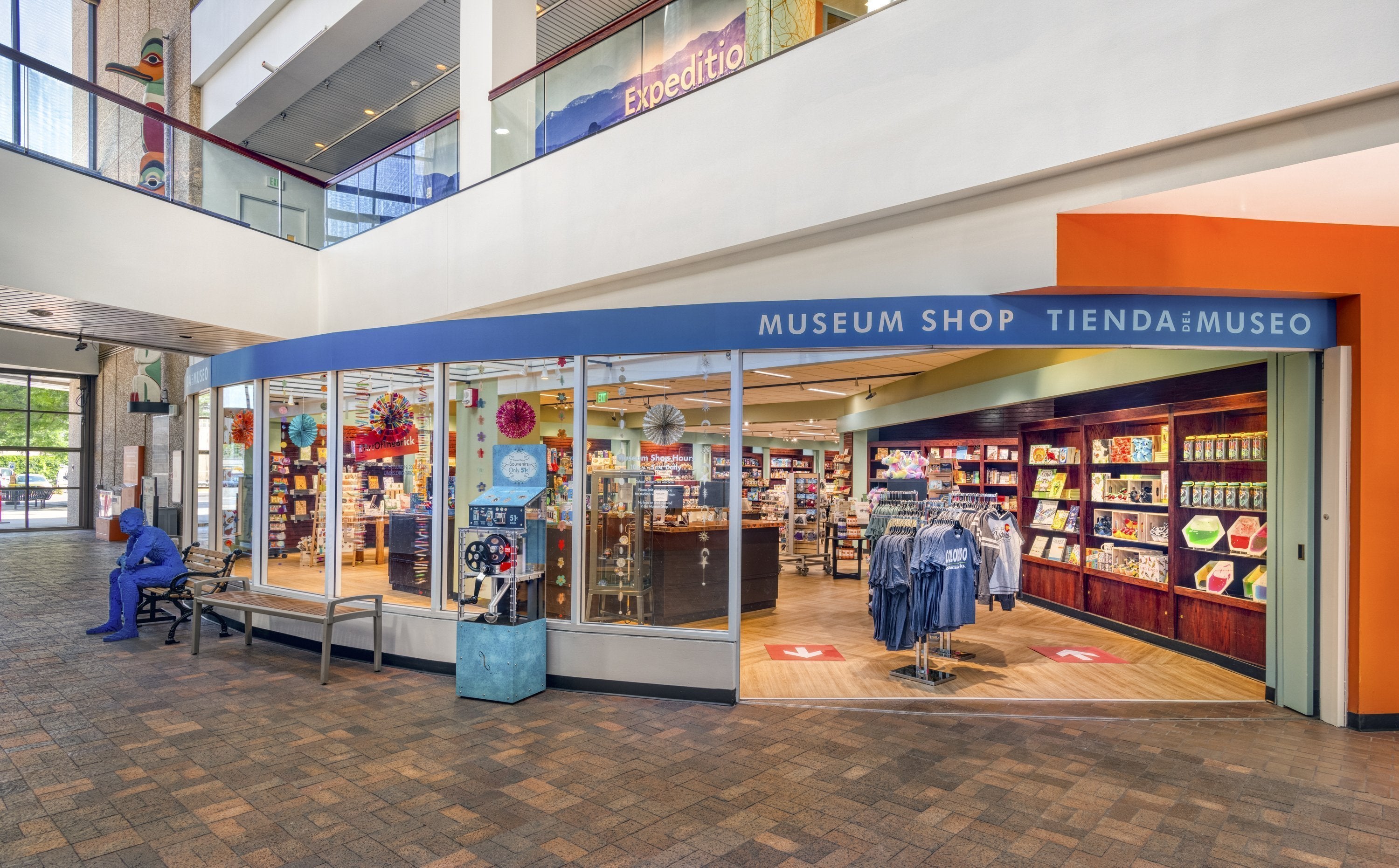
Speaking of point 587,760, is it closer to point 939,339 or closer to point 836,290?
point 939,339

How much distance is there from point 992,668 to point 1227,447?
9.61ft

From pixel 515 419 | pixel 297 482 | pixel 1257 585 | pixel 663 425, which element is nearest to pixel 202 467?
pixel 297 482

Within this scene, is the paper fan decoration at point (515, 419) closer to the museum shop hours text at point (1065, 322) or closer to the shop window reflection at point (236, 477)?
the museum shop hours text at point (1065, 322)

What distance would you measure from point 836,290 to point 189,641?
7.16 m

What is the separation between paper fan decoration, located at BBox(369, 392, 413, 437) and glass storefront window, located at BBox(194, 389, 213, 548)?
3.41m

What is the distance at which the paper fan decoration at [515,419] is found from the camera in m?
6.05

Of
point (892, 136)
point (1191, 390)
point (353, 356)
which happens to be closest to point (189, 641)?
point (353, 356)

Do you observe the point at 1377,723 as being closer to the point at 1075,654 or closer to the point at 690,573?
the point at 1075,654

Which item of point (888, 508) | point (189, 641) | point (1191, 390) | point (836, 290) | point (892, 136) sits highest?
point (892, 136)

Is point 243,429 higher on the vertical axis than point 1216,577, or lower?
higher

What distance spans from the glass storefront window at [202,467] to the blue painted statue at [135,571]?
3.87 ft

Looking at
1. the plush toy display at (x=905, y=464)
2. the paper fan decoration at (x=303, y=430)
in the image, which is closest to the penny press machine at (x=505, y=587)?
the paper fan decoration at (x=303, y=430)

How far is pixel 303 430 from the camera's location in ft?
24.2

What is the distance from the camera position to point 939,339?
5285mm
